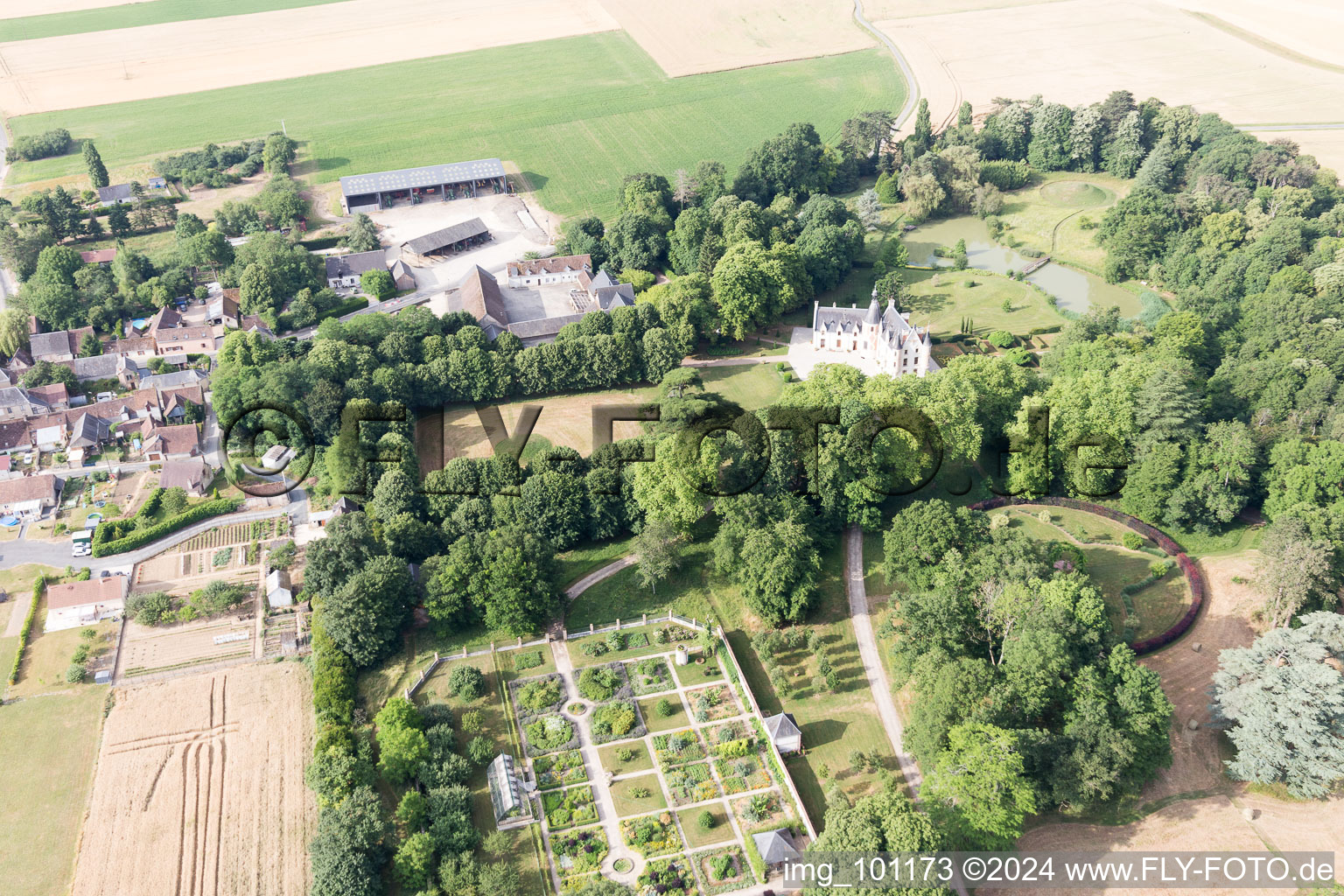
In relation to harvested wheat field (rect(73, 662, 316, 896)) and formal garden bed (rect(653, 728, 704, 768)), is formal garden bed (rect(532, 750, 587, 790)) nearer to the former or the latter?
formal garden bed (rect(653, 728, 704, 768))

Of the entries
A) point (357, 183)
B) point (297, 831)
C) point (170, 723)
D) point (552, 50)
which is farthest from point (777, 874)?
point (552, 50)

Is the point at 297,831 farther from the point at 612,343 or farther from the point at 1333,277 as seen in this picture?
the point at 1333,277

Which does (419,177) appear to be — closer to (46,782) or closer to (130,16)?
(46,782)

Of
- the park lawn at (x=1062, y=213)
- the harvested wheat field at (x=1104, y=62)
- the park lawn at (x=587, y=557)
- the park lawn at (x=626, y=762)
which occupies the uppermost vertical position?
the harvested wheat field at (x=1104, y=62)

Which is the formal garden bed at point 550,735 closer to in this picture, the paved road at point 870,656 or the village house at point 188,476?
the paved road at point 870,656

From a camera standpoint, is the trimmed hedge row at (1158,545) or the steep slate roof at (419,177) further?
the steep slate roof at (419,177)

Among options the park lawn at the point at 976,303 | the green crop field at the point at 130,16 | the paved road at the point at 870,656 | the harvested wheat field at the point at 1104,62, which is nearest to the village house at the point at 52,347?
the paved road at the point at 870,656

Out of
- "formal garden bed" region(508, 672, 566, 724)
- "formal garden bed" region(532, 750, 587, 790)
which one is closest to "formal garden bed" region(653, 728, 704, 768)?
"formal garden bed" region(532, 750, 587, 790)
